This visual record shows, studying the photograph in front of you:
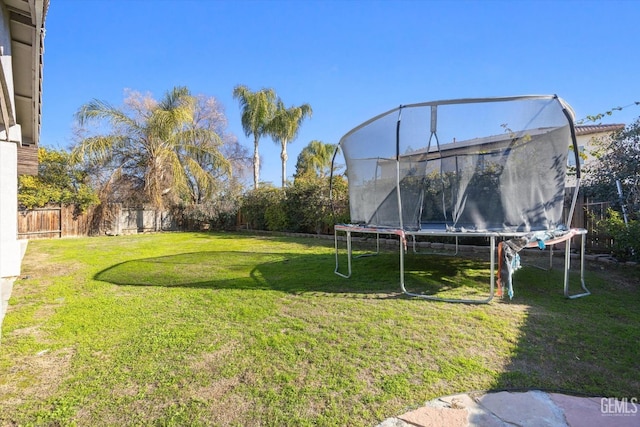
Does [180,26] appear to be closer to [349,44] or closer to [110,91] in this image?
[349,44]

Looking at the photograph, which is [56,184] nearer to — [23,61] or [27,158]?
[27,158]

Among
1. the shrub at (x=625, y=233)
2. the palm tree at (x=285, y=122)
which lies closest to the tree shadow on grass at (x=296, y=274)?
the shrub at (x=625, y=233)

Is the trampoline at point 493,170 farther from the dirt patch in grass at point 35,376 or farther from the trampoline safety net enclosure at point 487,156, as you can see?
the dirt patch in grass at point 35,376

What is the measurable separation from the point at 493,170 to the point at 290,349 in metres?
3.38

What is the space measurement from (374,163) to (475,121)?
1.49 m

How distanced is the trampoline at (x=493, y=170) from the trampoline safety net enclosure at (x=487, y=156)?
1 cm

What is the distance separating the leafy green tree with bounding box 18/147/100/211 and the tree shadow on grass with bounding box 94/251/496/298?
8816 millimetres

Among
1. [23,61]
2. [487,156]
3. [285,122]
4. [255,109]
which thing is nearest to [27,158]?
[23,61]

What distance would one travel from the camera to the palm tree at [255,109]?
19031 mm

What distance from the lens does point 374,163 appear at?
Result: 4.85 metres

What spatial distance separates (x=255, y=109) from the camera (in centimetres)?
1902

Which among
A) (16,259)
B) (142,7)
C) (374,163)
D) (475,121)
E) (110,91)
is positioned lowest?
(16,259)

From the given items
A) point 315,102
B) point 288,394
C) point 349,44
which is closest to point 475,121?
point 288,394

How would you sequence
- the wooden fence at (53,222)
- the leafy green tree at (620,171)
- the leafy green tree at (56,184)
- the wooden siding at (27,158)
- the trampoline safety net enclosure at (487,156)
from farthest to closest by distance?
the leafy green tree at (56,184) → the wooden fence at (53,222) → the wooden siding at (27,158) → the leafy green tree at (620,171) → the trampoline safety net enclosure at (487,156)
